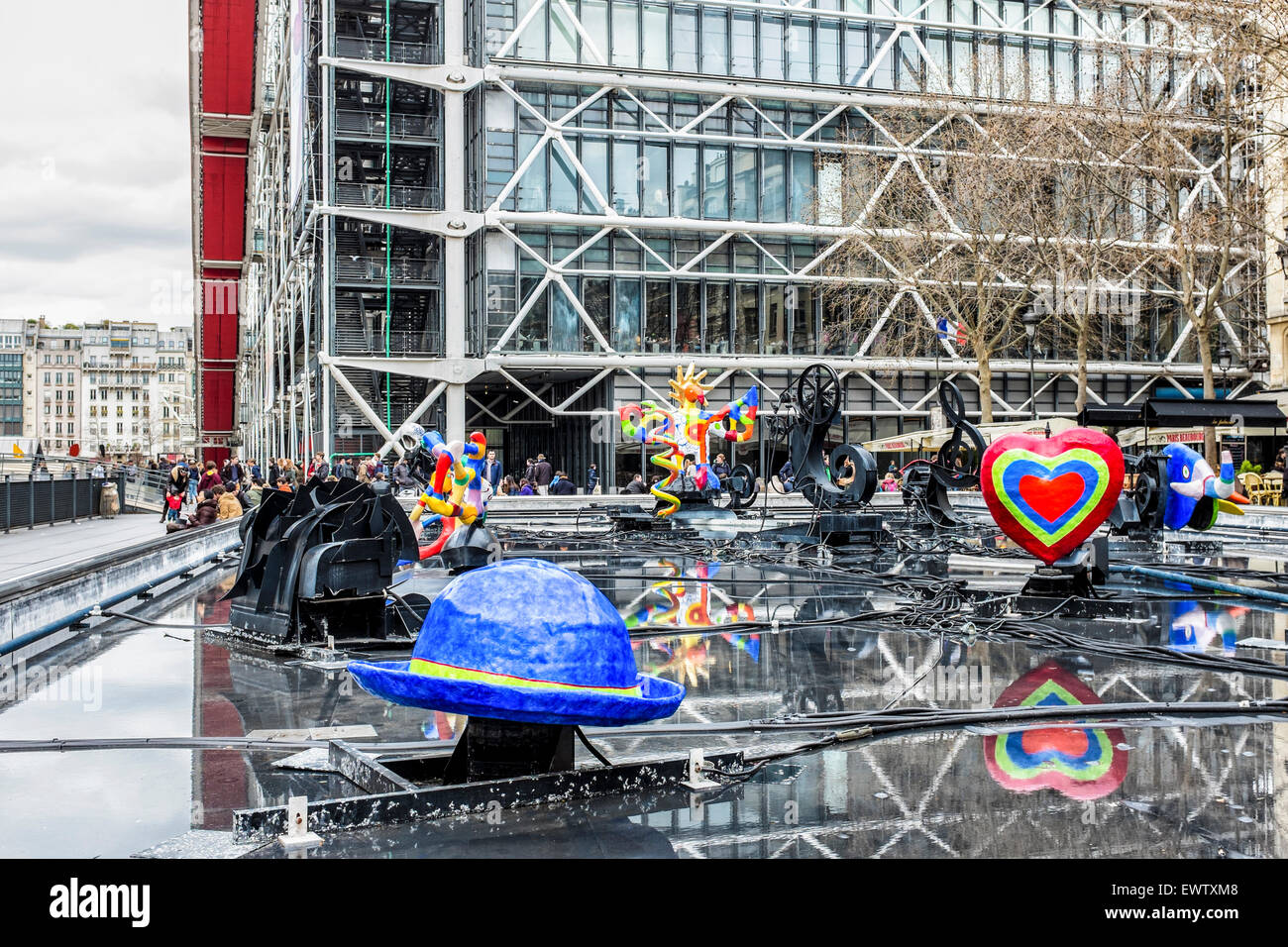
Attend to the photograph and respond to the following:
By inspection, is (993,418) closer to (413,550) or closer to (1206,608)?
(1206,608)

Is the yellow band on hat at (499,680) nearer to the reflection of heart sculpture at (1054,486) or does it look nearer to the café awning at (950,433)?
the reflection of heart sculpture at (1054,486)

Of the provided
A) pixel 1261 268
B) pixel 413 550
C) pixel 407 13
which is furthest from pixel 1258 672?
pixel 407 13

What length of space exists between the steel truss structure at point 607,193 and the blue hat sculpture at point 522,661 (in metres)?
40.3

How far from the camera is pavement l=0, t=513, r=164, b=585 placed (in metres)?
18.4

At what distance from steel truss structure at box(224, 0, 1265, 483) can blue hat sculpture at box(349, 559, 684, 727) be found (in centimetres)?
4025

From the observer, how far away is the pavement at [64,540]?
18.4 m

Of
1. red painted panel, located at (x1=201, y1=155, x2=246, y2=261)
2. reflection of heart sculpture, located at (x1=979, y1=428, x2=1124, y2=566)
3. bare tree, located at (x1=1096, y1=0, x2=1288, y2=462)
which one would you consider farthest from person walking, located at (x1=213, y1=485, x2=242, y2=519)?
red painted panel, located at (x1=201, y1=155, x2=246, y2=261)

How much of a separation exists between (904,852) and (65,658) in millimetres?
7823

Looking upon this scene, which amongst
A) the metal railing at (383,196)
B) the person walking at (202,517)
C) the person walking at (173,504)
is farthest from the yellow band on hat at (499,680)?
the metal railing at (383,196)

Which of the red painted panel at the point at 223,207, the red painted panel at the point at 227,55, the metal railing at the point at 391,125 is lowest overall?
the metal railing at the point at 391,125

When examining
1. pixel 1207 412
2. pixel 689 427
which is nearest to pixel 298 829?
pixel 689 427

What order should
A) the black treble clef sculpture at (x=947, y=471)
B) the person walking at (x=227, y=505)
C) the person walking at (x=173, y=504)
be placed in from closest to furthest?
1. the black treble clef sculpture at (x=947, y=471)
2. the person walking at (x=227, y=505)
3. the person walking at (x=173, y=504)

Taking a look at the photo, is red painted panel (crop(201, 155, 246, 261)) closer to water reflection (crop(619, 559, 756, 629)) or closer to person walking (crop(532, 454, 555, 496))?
person walking (crop(532, 454, 555, 496))

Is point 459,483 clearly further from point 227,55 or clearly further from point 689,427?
point 227,55
